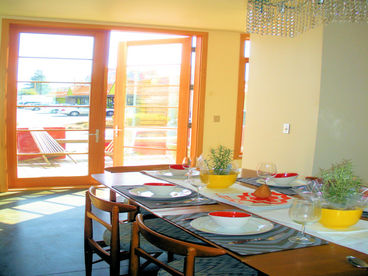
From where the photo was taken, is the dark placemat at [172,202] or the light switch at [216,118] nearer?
the dark placemat at [172,202]

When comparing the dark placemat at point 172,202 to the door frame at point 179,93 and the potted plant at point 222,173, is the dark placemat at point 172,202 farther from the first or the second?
the door frame at point 179,93

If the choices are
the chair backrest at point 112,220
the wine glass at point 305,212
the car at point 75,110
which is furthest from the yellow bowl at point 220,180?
the car at point 75,110

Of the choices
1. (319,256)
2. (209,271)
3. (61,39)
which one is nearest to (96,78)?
(61,39)

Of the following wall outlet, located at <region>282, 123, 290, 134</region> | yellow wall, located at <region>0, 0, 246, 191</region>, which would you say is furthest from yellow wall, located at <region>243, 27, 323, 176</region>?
yellow wall, located at <region>0, 0, 246, 191</region>

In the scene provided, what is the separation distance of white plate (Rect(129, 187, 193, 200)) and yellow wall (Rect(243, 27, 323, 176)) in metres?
2.07

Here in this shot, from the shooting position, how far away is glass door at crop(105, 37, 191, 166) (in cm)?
656

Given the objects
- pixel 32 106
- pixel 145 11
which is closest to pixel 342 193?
pixel 145 11

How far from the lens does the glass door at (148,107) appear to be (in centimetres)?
656

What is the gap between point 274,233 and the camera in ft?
5.73

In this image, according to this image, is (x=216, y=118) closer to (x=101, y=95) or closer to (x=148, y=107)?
(x=148, y=107)

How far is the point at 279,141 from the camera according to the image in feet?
15.1

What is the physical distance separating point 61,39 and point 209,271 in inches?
199

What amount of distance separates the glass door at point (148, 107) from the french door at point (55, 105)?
42 cm

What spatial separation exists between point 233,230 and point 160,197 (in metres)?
0.68
